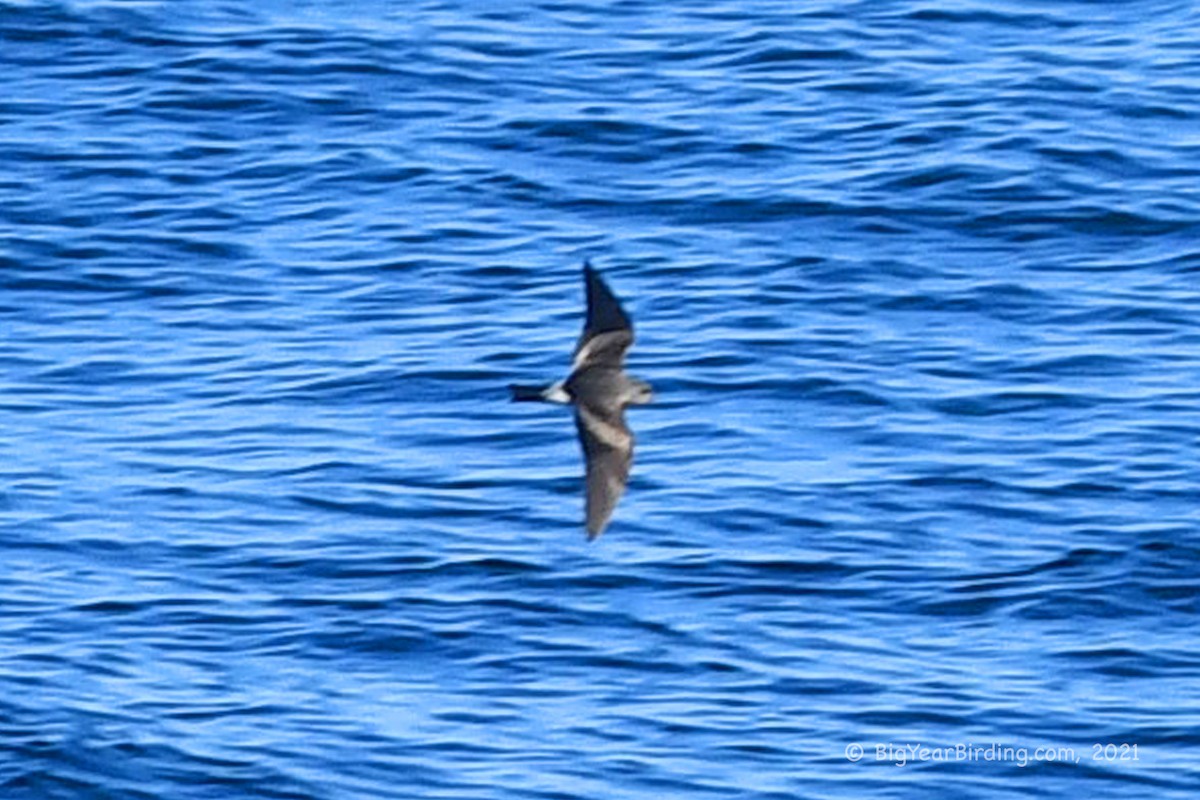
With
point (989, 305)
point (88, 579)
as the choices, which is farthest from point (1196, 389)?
point (88, 579)

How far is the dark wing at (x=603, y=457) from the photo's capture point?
11.1m

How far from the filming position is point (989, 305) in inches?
630

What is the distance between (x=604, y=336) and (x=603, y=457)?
411mm

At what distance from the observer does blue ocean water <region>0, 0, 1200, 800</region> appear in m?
13.0

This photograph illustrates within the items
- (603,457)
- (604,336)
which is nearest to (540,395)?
(603,457)

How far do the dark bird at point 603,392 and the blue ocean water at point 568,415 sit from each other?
1.58m

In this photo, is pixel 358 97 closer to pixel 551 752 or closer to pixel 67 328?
pixel 67 328

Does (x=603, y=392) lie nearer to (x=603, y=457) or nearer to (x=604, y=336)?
(x=604, y=336)

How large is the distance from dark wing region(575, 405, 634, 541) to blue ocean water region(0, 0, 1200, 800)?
158 centimetres

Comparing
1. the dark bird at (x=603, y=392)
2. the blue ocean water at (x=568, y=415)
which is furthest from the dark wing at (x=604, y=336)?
the blue ocean water at (x=568, y=415)

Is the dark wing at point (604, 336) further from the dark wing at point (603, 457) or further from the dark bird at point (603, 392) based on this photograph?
the dark wing at point (603, 457)

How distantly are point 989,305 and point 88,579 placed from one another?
4.06 metres

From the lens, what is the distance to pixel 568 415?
15.4 m

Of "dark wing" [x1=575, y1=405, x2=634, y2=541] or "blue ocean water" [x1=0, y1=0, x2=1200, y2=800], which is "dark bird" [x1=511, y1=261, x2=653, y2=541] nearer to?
"dark wing" [x1=575, y1=405, x2=634, y2=541]
